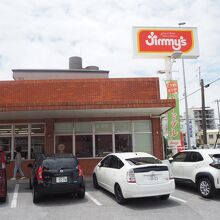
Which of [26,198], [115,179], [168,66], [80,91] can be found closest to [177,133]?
[168,66]

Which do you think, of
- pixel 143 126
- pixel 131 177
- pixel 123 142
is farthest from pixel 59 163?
pixel 143 126

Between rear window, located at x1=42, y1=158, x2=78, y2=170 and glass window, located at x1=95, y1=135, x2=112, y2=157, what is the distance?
21.5 feet

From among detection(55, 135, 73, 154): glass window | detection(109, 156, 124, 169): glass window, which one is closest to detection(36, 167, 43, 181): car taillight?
detection(109, 156, 124, 169): glass window

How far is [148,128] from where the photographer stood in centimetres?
1677

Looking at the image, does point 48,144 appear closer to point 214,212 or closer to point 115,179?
point 115,179

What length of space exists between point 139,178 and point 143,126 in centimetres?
839

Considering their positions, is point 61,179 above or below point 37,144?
below

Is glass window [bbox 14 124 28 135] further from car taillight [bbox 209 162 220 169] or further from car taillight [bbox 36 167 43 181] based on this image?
car taillight [bbox 209 162 220 169]

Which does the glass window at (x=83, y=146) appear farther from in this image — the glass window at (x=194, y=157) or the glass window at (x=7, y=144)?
the glass window at (x=194, y=157)

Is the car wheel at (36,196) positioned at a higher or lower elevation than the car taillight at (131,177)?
lower

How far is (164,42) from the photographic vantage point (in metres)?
20.5

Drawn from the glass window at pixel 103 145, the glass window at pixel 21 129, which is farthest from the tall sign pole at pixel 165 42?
the glass window at pixel 21 129

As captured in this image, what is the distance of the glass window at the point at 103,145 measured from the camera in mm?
16484

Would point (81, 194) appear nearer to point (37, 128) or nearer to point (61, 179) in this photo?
point (61, 179)
